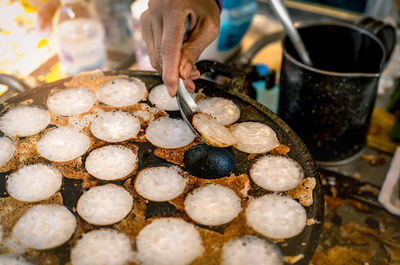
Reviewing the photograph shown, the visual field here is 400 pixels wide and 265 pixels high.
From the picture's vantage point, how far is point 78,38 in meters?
2.38

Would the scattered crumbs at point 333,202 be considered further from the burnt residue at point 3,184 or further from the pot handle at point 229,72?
the burnt residue at point 3,184

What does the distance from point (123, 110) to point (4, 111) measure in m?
0.50

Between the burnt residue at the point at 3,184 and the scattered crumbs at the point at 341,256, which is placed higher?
the burnt residue at the point at 3,184

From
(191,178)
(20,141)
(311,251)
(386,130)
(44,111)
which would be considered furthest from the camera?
(386,130)

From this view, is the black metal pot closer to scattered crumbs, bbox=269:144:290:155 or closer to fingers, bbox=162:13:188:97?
scattered crumbs, bbox=269:144:290:155

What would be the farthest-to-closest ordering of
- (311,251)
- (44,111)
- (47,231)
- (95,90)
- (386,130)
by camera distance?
(386,130), (95,90), (44,111), (47,231), (311,251)

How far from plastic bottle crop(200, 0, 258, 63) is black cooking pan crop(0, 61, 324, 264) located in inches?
28.4

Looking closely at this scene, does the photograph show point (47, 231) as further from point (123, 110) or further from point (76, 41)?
point (76, 41)

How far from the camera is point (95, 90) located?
180 centimetres

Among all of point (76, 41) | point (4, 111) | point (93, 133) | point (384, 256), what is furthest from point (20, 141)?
point (384, 256)

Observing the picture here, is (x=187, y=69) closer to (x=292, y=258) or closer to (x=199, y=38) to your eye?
(x=199, y=38)

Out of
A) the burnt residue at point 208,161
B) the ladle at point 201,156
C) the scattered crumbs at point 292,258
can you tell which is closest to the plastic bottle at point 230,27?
the ladle at point 201,156

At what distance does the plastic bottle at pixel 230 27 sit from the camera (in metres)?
2.42

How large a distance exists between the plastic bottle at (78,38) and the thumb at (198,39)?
0.99 metres
